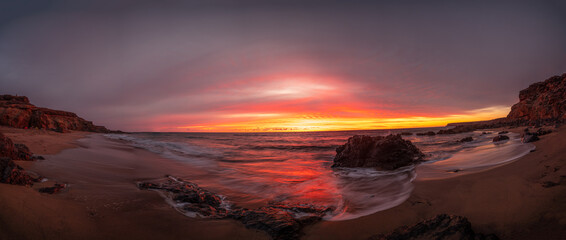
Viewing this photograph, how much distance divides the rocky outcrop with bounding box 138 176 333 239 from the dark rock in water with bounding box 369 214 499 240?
1157 mm

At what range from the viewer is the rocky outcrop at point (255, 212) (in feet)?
9.34

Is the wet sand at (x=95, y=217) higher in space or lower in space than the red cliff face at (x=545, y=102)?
lower

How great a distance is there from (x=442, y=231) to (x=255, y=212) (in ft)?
7.90

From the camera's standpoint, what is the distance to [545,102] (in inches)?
633

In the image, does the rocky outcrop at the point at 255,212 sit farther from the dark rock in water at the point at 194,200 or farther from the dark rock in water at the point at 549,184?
the dark rock in water at the point at 549,184

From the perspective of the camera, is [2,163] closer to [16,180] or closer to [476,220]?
[16,180]

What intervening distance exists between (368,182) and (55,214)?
5.96 m

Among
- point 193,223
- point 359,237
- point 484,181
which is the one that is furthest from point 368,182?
point 193,223

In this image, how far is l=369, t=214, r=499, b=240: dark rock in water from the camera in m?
1.88

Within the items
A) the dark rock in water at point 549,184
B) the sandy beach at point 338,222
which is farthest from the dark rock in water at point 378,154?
the dark rock in water at point 549,184

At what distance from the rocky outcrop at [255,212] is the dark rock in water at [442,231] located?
1157mm

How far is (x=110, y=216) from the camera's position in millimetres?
2826

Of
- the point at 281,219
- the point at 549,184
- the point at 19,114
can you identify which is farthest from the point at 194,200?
the point at 19,114

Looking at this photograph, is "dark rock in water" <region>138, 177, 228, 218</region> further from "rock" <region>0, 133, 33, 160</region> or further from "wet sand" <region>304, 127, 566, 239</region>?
"rock" <region>0, 133, 33, 160</region>
